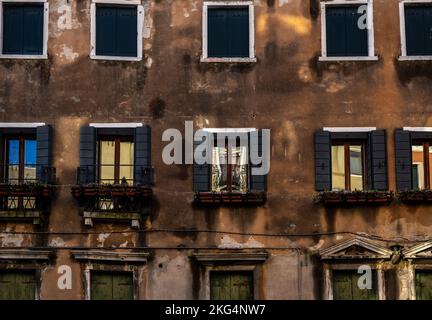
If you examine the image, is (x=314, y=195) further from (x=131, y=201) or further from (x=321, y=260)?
(x=131, y=201)

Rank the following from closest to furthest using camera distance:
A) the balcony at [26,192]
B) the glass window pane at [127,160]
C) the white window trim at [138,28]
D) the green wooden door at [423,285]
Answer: the balcony at [26,192] → the green wooden door at [423,285] → the glass window pane at [127,160] → the white window trim at [138,28]

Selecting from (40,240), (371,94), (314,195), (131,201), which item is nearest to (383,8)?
(371,94)

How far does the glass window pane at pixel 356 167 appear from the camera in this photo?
2997 centimetres

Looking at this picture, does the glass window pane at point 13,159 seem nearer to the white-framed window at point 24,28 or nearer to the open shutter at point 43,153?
the open shutter at point 43,153

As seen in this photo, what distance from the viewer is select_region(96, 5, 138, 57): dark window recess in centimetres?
3038

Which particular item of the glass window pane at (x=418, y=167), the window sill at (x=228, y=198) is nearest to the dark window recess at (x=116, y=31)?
the window sill at (x=228, y=198)

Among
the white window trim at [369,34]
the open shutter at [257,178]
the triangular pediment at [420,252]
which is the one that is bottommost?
the triangular pediment at [420,252]

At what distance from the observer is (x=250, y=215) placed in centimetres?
2964

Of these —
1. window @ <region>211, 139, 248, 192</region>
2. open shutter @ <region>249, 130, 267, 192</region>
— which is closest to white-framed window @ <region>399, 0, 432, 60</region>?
open shutter @ <region>249, 130, 267, 192</region>

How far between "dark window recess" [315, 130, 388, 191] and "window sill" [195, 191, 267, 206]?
1.33 m

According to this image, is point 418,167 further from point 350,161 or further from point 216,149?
point 216,149

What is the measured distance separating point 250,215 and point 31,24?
20.8ft

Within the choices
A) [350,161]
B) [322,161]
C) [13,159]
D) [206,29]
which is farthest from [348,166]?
[13,159]

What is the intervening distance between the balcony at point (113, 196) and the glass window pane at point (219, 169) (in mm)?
1370
